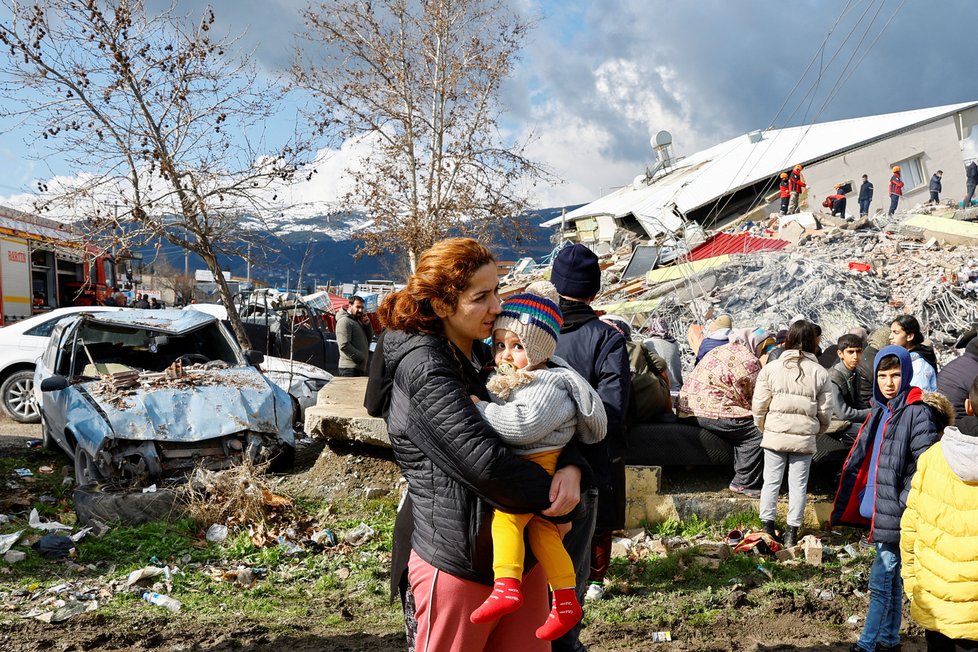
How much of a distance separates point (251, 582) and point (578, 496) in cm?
366

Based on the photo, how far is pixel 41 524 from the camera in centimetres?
620

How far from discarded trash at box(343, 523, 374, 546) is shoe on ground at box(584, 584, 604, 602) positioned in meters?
1.82

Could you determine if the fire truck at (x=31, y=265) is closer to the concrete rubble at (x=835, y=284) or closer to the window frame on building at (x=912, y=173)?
the concrete rubble at (x=835, y=284)

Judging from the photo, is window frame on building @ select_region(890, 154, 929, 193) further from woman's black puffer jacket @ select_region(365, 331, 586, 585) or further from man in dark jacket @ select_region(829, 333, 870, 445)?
woman's black puffer jacket @ select_region(365, 331, 586, 585)

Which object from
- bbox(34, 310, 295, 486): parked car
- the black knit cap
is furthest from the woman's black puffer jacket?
bbox(34, 310, 295, 486): parked car

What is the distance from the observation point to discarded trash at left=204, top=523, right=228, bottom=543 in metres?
5.95

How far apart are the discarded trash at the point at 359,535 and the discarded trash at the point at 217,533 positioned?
Result: 0.88 m

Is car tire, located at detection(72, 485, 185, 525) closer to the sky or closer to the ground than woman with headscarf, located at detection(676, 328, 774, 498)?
closer to the ground

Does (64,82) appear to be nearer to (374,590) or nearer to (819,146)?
(374,590)

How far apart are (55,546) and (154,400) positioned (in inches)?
68.7

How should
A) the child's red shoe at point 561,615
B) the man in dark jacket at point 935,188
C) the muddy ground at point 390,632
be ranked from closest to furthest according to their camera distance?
1. the child's red shoe at point 561,615
2. the muddy ground at point 390,632
3. the man in dark jacket at point 935,188

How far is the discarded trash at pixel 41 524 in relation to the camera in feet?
20.0

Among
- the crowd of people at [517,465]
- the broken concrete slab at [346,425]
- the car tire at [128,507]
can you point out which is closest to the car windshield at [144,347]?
the broken concrete slab at [346,425]

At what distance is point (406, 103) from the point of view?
51.3 ft
